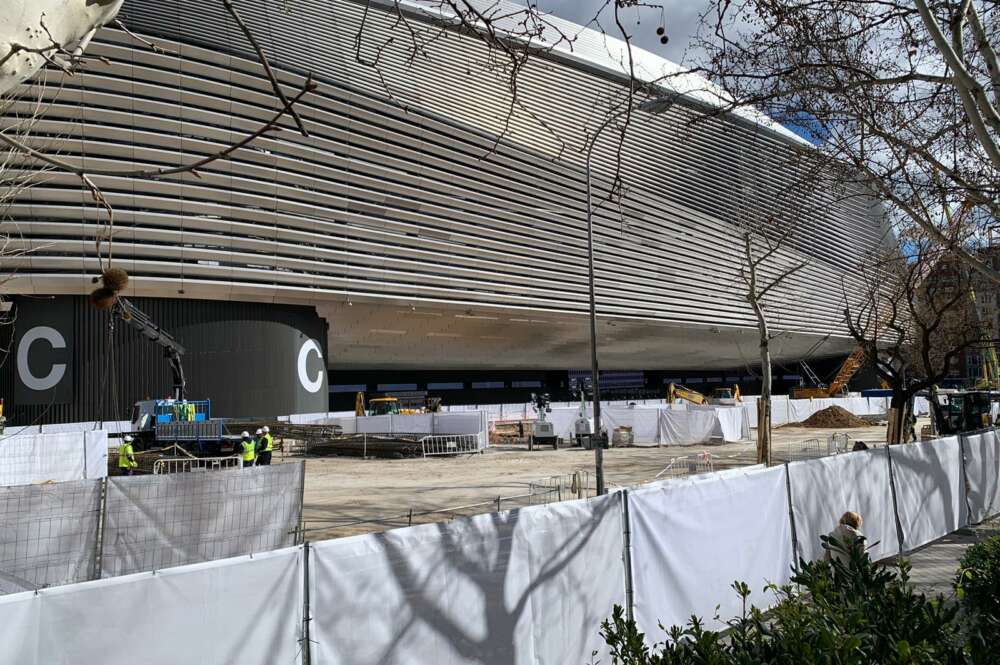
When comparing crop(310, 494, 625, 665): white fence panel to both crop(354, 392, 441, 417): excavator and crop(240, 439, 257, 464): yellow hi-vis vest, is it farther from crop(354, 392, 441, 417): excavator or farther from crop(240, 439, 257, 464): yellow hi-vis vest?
crop(354, 392, 441, 417): excavator

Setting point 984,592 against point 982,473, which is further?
point 982,473

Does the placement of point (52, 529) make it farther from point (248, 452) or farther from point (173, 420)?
point (173, 420)

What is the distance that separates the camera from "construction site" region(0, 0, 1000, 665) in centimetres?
511

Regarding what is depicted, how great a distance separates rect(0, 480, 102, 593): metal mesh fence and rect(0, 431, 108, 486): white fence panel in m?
9.33

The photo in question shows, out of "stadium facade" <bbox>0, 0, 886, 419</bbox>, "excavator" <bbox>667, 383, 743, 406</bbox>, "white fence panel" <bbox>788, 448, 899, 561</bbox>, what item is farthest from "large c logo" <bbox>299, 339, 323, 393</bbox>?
"white fence panel" <bbox>788, 448, 899, 561</bbox>

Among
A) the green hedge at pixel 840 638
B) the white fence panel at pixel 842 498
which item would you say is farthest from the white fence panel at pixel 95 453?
the green hedge at pixel 840 638

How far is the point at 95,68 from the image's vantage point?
33.6 m

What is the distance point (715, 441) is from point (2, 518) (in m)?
30.8

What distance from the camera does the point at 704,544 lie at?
7.61 metres

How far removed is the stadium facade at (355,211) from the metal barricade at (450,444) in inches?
395

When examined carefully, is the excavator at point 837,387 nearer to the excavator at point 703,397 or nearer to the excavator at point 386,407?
the excavator at point 703,397

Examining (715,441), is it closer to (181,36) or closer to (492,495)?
(492,495)

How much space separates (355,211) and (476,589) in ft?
118

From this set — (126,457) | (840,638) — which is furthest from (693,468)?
(840,638)
